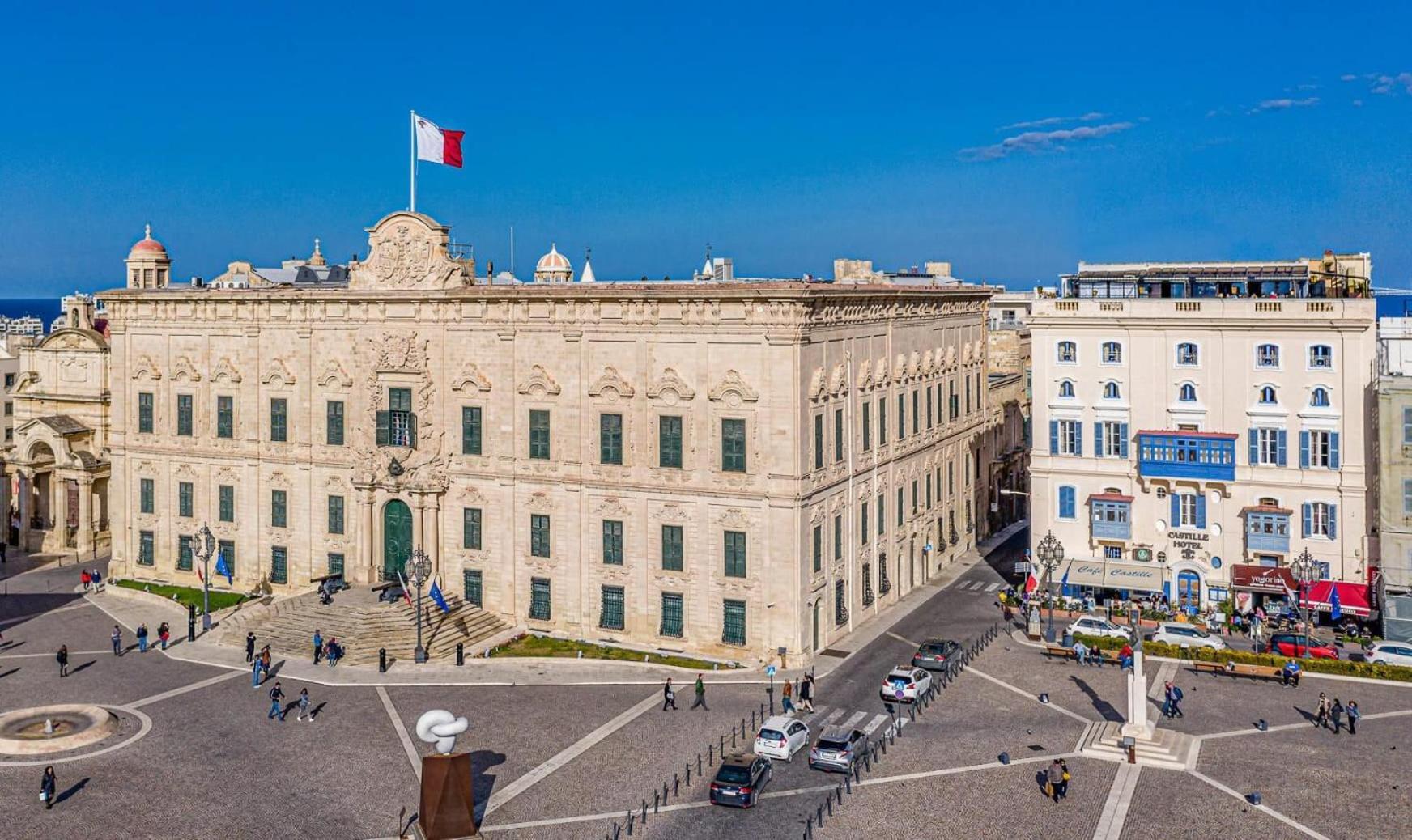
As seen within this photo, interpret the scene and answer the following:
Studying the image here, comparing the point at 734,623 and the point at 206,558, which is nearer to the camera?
the point at 734,623

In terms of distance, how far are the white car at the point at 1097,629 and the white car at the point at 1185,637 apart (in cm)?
143

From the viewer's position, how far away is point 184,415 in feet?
233

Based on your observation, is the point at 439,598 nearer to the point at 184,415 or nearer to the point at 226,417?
the point at 226,417

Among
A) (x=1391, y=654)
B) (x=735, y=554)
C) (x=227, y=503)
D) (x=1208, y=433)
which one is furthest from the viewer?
(x=227, y=503)

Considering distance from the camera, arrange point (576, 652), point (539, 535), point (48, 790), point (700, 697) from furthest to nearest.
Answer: point (539, 535)
point (576, 652)
point (700, 697)
point (48, 790)

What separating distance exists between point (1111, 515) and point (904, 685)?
21.6 metres

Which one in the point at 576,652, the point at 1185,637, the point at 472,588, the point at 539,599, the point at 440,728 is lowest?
the point at 576,652

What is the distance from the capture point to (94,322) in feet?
357

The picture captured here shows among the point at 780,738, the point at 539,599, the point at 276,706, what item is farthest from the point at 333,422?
the point at 780,738

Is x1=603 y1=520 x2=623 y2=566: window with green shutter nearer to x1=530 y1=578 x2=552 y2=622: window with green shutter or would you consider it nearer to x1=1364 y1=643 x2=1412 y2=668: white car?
x1=530 y1=578 x2=552 y2=622: window with green shutter

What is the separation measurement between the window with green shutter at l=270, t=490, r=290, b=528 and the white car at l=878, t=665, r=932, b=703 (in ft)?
116

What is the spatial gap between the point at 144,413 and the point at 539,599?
2887cm

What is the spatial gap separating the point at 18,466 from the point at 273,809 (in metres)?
55.0

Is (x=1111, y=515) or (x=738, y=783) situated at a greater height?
(x=1111, y=515)
